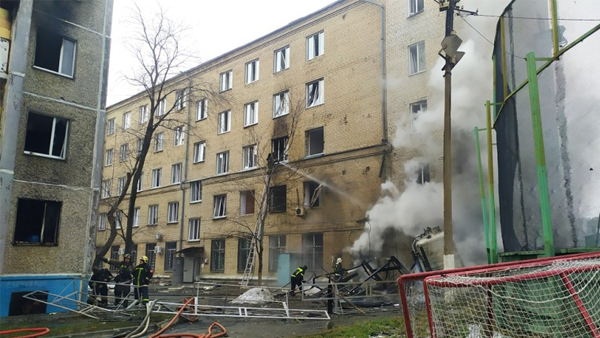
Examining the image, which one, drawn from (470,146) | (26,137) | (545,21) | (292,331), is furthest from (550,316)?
(470,146)

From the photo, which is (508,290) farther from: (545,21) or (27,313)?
(27,313)

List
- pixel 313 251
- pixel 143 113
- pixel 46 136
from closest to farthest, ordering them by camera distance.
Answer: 1. pixel 46 136
2. pixel 313 251
3. pixel 143 113

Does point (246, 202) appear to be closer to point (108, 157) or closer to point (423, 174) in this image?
point (423, 174)

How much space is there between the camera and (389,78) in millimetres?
22469

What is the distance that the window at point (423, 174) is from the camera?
20.2 meters

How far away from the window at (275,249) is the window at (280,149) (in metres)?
4.33

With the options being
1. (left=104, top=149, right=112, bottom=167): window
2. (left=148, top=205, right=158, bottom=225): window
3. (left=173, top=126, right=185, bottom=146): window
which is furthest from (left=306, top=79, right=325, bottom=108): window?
(left=104, top=149, right=112, bottom=167): window

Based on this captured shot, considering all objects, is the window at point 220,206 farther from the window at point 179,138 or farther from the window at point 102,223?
the window at point 102,223

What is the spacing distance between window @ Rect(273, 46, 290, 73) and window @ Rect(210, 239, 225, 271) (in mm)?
10815

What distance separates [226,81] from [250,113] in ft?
12.3

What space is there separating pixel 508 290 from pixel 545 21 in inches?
141

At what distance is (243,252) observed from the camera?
27.5 meters

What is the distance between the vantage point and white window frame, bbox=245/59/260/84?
96.0ft

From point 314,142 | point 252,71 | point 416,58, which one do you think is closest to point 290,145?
point 314,142
